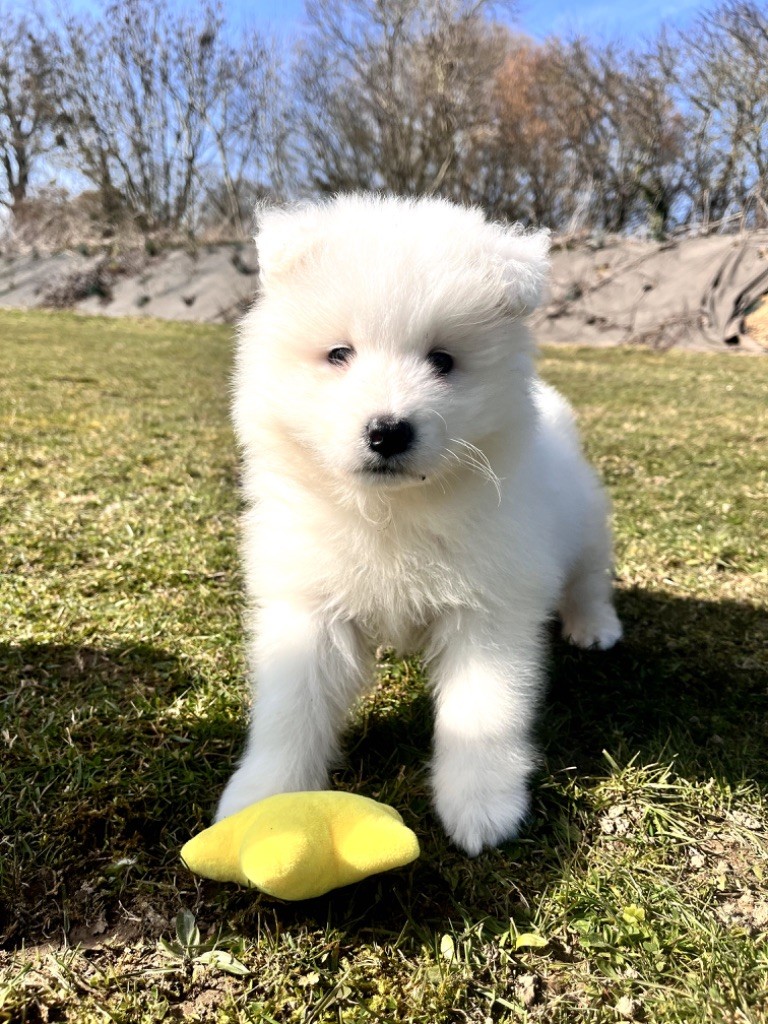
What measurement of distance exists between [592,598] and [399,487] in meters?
1.27

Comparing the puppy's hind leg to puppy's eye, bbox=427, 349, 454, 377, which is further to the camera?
the puppy's hind leg

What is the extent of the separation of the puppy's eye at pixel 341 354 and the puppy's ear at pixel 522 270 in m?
0.37

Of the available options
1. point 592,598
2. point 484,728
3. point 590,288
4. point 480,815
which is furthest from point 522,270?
point 590,288

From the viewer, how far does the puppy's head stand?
1.47 m

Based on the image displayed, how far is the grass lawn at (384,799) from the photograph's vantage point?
1254 millimetres

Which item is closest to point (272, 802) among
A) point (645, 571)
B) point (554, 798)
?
point (554, 798)

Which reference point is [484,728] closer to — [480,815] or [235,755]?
[480,815]

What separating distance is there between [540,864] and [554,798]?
0.21m

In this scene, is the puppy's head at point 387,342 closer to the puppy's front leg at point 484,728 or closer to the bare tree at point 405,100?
the puppy's front leg at point 484,728

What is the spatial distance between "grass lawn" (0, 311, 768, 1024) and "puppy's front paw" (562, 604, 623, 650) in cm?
6

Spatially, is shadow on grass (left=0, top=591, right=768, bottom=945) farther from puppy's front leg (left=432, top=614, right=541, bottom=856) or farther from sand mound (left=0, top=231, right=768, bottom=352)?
sand mound (left=0, top=231, right=768, bottom=352)

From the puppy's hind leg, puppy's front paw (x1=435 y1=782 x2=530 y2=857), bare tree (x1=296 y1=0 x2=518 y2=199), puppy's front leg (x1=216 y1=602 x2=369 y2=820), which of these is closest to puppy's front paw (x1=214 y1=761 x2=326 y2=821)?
puppy's front leg (x1=216 y1=602 x2=369 y2=820)

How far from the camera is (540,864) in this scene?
1528 mm

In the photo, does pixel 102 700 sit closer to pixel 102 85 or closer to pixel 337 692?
pixel 337 692
